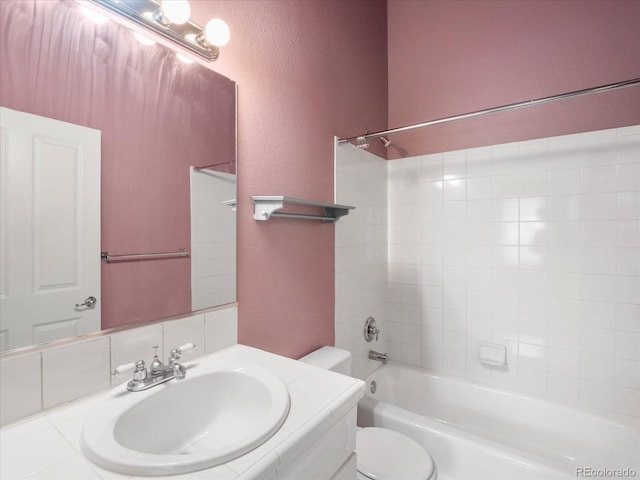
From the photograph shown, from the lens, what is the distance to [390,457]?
1347 mm

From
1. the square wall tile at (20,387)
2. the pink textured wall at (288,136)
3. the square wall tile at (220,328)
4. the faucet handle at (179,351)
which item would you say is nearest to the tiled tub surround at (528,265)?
the pink textured wall at (288,136)

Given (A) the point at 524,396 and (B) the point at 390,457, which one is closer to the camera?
(B) the point at 390,457

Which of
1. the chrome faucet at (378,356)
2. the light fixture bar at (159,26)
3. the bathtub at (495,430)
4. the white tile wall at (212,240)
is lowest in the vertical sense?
the bathtub at (495,430)

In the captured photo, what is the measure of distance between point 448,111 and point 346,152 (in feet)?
2.74

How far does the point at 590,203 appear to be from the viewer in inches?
68.1

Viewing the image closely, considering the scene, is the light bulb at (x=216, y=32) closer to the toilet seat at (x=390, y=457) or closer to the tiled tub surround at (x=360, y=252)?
the tiled tub surround at (x=360, y=252)

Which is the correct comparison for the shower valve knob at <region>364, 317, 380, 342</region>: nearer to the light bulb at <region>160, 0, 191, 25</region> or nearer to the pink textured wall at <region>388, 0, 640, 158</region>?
the pink textured wall at <region>388, 0, 640, 158</region>

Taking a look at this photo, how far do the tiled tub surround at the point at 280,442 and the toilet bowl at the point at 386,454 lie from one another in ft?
1.45

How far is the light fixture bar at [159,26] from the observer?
35.6 inches

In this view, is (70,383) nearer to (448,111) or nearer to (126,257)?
(126,257)

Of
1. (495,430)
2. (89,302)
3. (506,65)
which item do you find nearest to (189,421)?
(89,302)

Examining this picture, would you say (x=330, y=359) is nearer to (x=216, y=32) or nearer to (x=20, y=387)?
(x=20, y=387)

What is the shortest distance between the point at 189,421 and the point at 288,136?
1171 millimetres

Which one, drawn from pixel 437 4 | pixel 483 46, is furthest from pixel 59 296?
pixel 437 4
